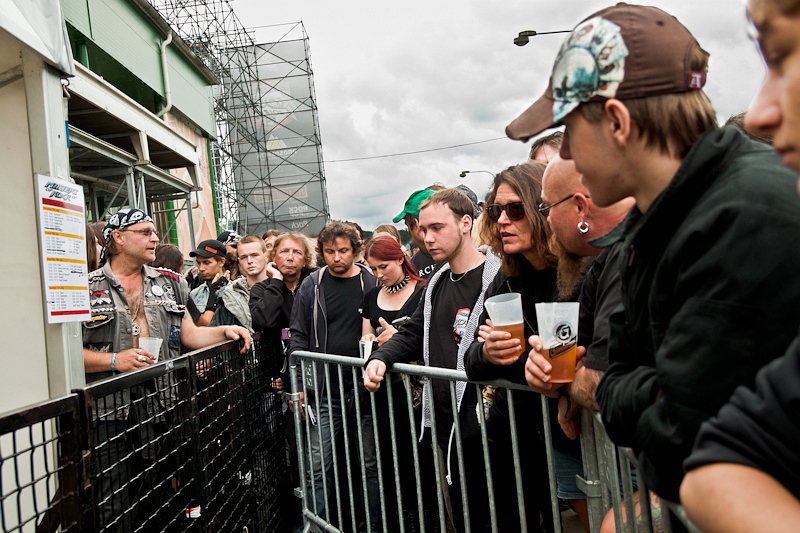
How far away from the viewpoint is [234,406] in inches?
157

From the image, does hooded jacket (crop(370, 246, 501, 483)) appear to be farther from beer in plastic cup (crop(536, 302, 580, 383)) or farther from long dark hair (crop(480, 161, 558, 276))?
beer in plastic cup (crop(536, 302, 580, 383))

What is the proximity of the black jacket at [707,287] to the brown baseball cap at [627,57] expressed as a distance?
0.56ft

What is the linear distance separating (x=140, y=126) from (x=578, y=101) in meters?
12.1

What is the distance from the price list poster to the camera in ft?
9.20

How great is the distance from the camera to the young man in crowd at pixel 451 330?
308 centimetres

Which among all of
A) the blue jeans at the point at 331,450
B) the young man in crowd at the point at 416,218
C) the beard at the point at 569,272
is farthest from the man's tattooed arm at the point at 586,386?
the young man in crowd at the point at 416,218

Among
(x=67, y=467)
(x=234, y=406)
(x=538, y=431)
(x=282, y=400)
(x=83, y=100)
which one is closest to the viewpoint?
(x=67, y=467)

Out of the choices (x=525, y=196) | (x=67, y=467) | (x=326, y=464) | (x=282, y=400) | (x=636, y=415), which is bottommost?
(x=326, y=464)

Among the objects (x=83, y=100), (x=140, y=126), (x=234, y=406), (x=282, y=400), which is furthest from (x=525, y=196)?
(x=140, y=126)

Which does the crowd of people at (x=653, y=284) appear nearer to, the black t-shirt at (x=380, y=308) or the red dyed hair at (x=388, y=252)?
the black t-shirt at (x=380, y=308)

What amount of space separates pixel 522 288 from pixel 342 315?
90.4 inches

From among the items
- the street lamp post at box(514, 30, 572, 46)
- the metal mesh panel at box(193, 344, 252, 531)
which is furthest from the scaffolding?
the metal mesh panel at box(193, 344, 252, 531)

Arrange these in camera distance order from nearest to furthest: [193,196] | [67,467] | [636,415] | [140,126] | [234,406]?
[636,415], [67,467], [234,406], [140,126], [193,196]

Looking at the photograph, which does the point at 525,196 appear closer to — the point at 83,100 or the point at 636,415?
the point at 636,415
